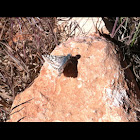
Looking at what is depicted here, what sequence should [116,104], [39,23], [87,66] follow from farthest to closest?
1. [39,23]
2. [87,66]
3. [116,104]

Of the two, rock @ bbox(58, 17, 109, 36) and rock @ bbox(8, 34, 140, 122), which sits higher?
rock @ bbox(58, 17, 109, 36)

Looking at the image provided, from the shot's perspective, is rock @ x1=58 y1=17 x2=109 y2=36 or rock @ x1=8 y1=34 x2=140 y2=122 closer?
rock @ x1=8 y1=34 x2=140 y2=122

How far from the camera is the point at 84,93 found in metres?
1.73

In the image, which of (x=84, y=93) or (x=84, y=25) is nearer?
(x=84, y=93)

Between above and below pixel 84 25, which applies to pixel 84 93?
below

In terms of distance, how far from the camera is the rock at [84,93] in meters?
1.66

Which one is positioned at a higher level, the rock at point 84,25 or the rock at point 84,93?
the rock at point 84,25

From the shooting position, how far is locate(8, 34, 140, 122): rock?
5.45ft

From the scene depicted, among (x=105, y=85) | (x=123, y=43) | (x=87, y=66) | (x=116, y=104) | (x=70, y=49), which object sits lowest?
(x=116, y=104)

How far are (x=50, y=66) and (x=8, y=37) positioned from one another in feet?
3.29

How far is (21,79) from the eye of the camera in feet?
6.98

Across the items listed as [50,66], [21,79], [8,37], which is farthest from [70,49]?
[8,37]

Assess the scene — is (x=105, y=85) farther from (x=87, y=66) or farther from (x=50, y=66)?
(x=50, y=66)

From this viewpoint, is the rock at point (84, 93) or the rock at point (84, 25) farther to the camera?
the rock at point (84, 25)
